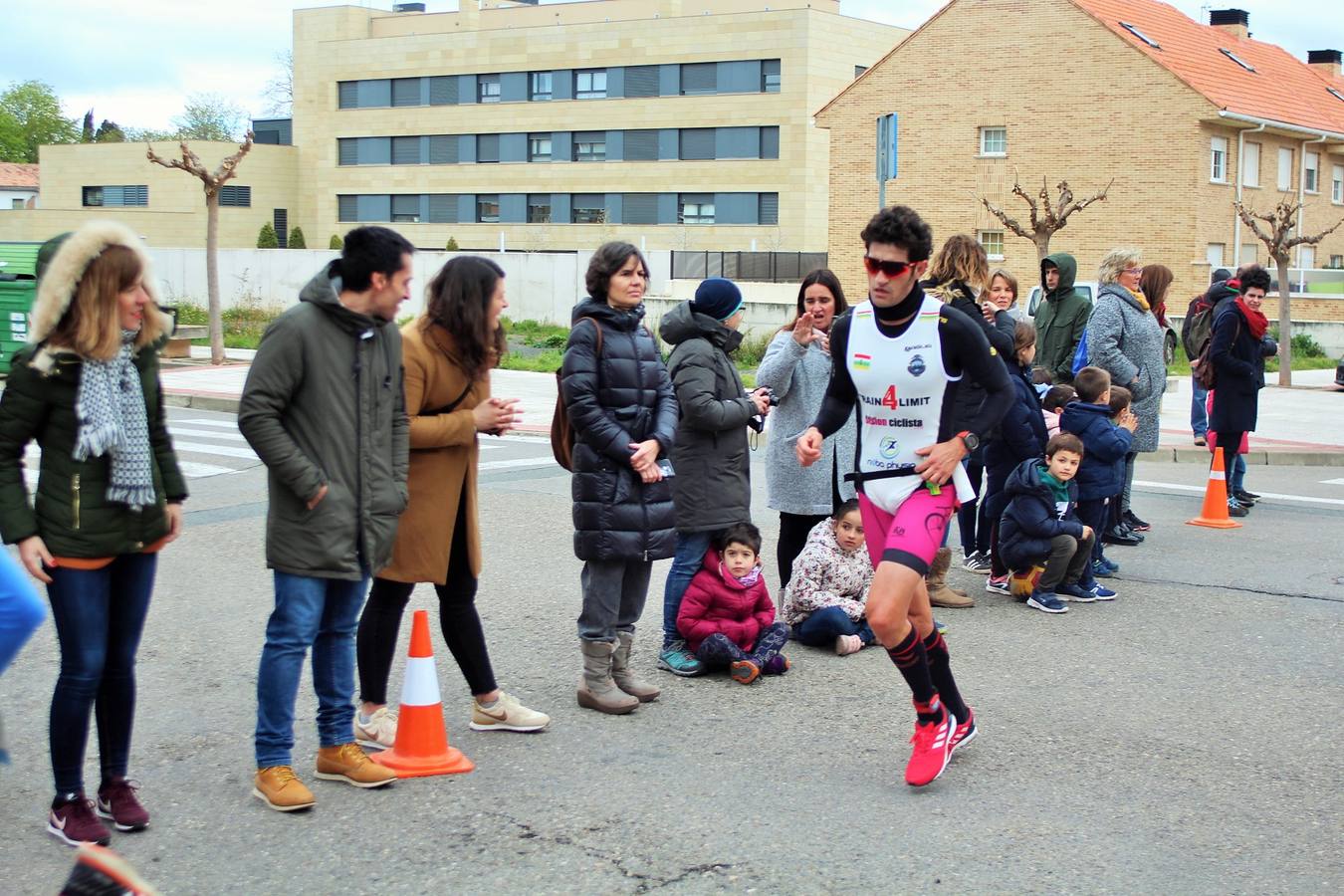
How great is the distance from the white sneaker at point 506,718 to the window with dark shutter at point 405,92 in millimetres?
69039

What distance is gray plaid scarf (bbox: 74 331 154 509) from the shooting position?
176 inches

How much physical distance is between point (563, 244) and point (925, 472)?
63.0 m

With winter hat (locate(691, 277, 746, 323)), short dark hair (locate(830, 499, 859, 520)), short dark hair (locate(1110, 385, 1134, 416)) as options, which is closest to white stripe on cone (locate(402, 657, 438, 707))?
winter hat (locate(691, 277, 746, 323))

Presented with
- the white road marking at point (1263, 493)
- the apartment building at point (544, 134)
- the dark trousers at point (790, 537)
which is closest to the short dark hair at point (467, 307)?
the dark trousers at point (790, 537)

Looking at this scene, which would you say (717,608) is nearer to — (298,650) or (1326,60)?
(298,650)

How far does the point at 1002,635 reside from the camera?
7719 millimetres

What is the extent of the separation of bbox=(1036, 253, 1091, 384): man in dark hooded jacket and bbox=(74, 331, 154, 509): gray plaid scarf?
7317mm

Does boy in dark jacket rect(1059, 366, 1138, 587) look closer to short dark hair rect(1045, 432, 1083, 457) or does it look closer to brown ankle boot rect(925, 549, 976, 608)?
short dark hair rect(1045, 432, 1083, 457)

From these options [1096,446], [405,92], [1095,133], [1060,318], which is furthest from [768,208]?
[1096,446]

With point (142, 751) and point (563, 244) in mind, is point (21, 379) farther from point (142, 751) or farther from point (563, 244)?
point (563, 244)

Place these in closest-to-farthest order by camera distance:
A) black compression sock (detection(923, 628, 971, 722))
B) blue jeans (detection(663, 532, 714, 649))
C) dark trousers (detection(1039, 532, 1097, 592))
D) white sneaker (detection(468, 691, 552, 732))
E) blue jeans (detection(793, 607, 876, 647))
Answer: black compression sock (detection(923, 628, 971, 722))
white sneaker (detection(468, 691, 552, 732))
blue jeans (detection(663, 532, 714, 649))
blue jeans (detection(793, 607, 876, 647))
dark trousers (detection(1039, 532, 1097, 592))

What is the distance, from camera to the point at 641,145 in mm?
65562

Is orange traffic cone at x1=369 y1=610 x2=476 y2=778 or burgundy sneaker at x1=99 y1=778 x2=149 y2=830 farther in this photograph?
orange traffic cone at x1=369 y1=610 x2=476 y2=778

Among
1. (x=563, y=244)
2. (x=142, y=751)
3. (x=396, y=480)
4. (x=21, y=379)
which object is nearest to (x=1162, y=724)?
(x=396, y=480)
